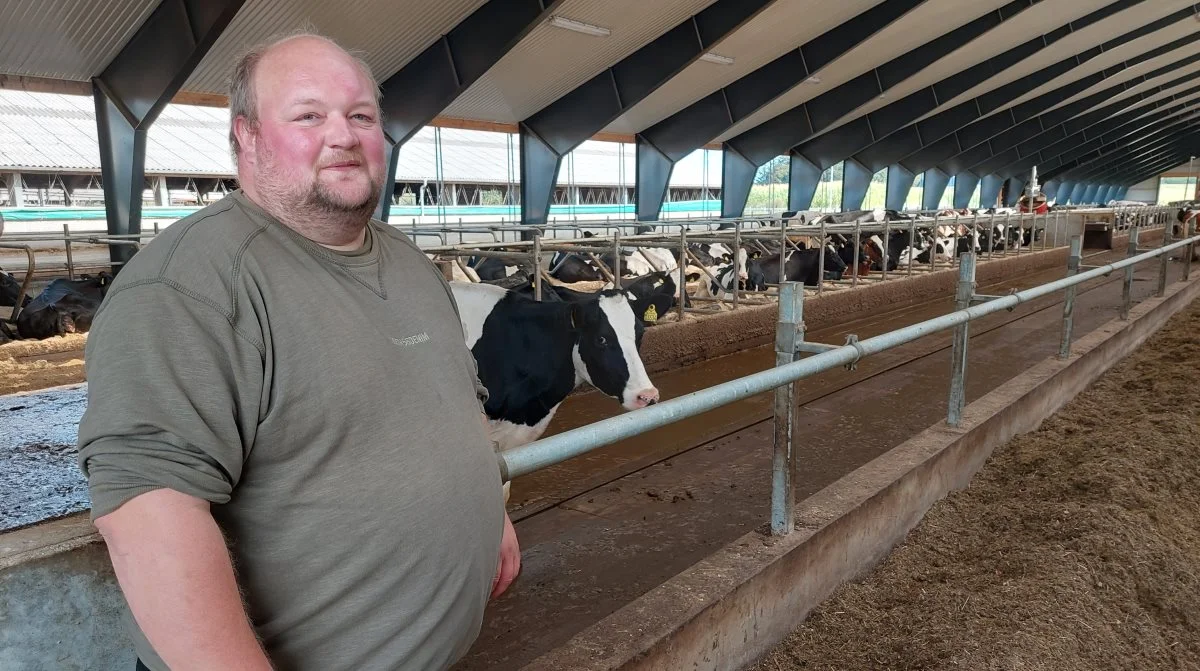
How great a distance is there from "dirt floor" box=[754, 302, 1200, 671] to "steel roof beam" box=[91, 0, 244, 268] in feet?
30.2

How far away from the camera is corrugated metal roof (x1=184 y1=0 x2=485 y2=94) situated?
1097cm

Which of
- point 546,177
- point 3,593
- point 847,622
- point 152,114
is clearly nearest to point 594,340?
point 847,622

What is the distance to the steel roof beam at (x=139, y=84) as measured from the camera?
1015 cm

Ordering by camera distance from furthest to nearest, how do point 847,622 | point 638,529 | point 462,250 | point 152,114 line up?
point 152,114 → point 462,250 → point 638,529 → point 847,622

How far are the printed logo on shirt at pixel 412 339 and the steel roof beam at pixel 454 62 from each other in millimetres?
11428

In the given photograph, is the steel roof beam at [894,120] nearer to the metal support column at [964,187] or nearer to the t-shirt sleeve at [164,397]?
the metal support column at [964,187]

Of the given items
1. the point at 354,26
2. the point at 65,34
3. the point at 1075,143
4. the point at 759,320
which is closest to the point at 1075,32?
the point at 759,320

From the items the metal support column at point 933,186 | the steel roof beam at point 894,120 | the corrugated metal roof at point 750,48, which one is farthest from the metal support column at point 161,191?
the metal support column at point 933,186

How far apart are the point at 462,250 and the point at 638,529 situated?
3.65 m

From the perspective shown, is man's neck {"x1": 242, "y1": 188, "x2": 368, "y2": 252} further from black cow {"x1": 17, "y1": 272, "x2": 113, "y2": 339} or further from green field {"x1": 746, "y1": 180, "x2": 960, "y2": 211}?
green field {"x1": 746, "y1": 180, "x2": 960, "y2": 211}

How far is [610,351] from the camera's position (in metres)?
4.05

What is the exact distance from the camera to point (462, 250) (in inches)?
264

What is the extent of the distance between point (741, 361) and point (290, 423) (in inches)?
275

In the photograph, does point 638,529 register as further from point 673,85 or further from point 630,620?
point 673,85
